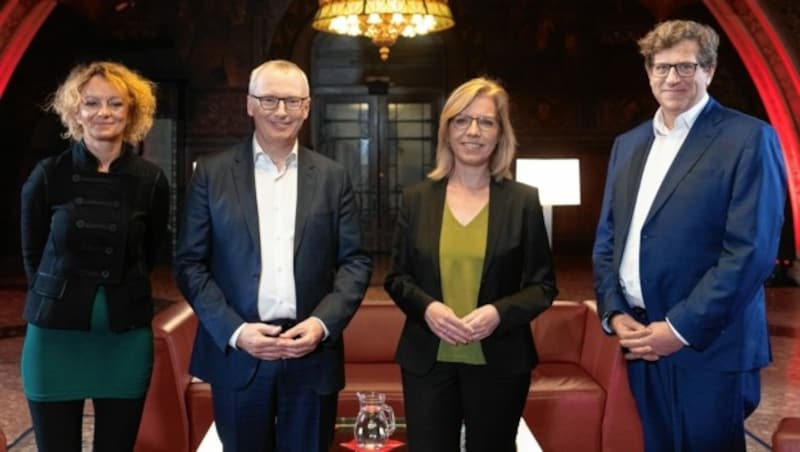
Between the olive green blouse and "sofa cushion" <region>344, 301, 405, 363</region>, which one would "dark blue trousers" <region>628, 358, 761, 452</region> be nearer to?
the olive green blouse

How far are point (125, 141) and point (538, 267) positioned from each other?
1.47 metres

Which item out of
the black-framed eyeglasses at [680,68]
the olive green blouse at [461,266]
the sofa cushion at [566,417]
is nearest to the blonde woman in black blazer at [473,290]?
the olive green blouse at [461,266]

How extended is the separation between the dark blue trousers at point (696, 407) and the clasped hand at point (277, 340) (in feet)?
→ 3.29

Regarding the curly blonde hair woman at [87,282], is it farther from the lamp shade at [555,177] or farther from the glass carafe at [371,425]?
the lamp shade at [555,177]

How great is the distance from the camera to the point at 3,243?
43.0 feet

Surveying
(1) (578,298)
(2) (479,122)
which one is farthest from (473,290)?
(1) (578,298)

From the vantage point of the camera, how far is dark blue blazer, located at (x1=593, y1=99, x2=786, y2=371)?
8.25 feet

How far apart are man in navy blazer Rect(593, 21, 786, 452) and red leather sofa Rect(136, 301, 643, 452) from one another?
5.44 feet

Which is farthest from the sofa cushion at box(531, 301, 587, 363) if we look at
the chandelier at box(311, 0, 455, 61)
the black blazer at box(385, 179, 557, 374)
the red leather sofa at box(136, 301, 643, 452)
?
the chandelier at box(311, 0, 455, 61)

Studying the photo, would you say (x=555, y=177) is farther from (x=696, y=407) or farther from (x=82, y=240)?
(x=82, y=240)

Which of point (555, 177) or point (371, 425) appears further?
point (555, 177)

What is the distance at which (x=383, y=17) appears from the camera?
28.8 feet

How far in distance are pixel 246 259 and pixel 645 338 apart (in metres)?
1.21

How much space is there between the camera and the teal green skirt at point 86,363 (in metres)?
2.98
